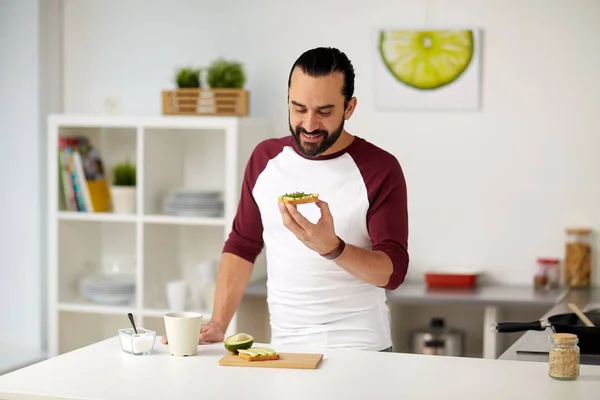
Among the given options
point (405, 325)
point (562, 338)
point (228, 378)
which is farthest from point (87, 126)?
point (562, 338)

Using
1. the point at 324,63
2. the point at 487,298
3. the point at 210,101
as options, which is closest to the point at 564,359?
the point at 324,63

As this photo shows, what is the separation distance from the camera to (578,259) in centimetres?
414

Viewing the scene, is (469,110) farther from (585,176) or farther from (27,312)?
(27,312)

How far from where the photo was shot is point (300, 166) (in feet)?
8.85

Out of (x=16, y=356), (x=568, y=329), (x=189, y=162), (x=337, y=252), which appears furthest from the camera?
(x=189, y=162)

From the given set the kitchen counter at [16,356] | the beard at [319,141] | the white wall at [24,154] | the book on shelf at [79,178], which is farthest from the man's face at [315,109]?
the white wall at [24,154]

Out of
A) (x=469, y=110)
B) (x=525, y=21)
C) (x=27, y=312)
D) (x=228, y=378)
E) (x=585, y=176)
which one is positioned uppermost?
(x=525, y=21)

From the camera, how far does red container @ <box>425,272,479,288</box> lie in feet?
13.7

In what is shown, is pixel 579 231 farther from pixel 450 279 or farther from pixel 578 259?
pixel 450 279

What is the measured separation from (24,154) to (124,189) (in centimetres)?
62

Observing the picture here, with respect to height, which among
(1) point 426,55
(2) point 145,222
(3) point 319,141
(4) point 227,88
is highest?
(1) point 426,55

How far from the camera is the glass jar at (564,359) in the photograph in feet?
6.91

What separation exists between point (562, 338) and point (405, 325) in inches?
93.2

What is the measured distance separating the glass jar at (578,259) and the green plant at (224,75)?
166cm
